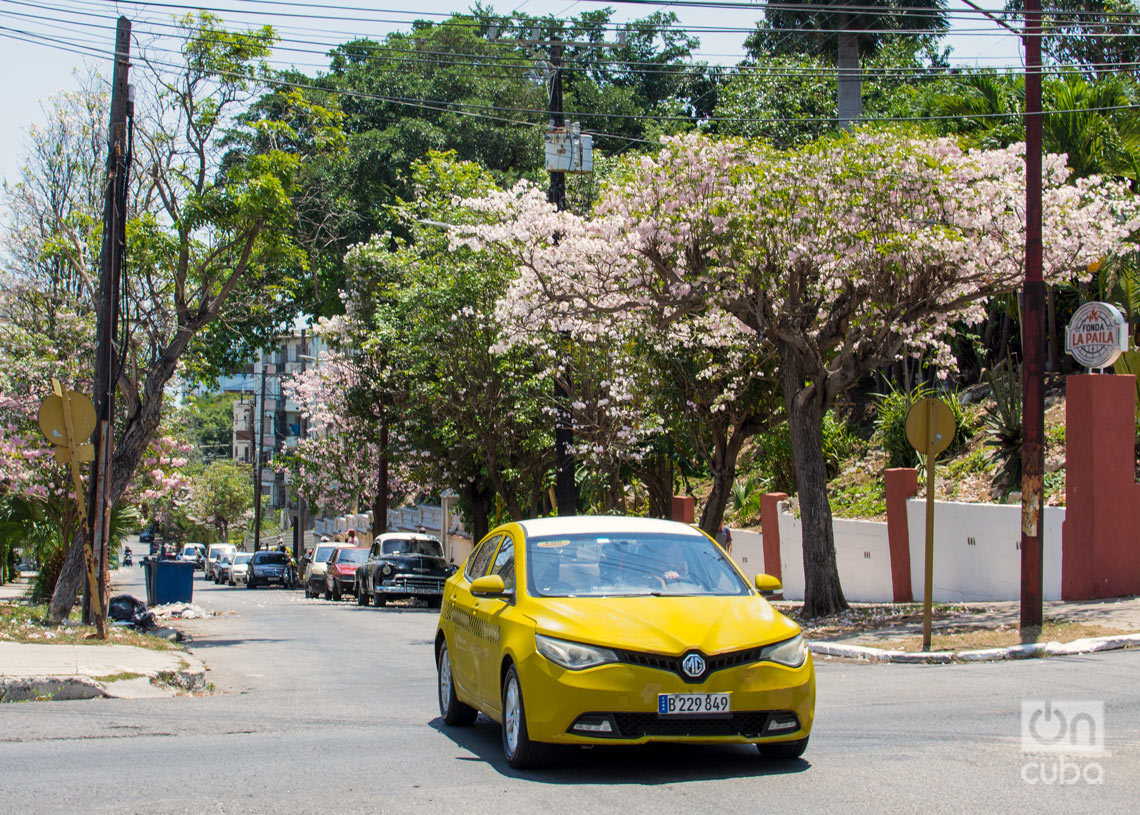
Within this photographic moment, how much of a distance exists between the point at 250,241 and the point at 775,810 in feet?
53.8

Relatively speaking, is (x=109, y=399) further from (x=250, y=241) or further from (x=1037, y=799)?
(x=1037, y=799)

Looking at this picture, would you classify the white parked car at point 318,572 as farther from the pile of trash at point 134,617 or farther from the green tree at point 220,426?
the green tree at point 220,426

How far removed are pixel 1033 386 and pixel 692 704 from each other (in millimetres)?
9500

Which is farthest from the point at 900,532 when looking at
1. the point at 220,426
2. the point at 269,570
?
the point at 220,426

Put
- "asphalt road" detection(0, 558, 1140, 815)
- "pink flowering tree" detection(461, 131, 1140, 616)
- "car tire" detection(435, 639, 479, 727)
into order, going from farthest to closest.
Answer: "pink flowering tree" detection(461, 131, 1140, 616)
"car tire" detection(435, 639, 479, 727)
"asphalt road" detection(0, 558, 1140, 815)

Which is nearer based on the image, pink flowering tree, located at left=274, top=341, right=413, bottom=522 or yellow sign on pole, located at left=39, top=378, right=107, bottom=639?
yellow sign on pole, located at left=39, top=378, right=107, bottom=639

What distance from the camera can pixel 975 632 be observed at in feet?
49.8

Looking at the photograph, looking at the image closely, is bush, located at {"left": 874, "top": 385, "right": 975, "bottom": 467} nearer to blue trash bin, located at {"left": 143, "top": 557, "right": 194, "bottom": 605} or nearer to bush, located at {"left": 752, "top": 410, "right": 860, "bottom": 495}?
bush, located at {"left": 752, "top": 410, "right": 860, "bottom": 495}

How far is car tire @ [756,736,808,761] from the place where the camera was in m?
7.55

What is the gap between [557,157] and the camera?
890 inches

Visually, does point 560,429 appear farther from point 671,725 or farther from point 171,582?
point 671,725

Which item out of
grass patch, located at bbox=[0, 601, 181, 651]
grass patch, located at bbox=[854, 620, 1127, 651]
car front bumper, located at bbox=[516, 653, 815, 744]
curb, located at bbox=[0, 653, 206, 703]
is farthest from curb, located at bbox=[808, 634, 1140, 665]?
grass patch, located at bbox=[0, 601, 181, 651]

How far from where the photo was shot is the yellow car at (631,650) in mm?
7094

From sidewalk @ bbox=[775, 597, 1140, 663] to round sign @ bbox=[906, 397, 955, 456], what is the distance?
2.27 meters
